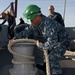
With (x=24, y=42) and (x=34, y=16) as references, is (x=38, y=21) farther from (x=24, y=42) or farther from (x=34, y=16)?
(x=24, y=42)

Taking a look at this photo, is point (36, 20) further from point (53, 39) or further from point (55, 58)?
point (55, 58)

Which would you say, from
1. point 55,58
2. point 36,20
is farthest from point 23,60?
point 36,20

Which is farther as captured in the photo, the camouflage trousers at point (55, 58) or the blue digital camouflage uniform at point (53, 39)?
the camouflage trousers at point (55, 58)

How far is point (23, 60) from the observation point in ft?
12.2

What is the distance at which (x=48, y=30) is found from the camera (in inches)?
142

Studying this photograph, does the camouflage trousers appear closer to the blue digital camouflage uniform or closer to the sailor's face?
the blue digital camouflage uniform

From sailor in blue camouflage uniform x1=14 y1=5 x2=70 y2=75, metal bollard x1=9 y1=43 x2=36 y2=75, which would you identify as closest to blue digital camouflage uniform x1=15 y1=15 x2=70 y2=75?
sailor in blue camouflage uniform x1=14 y1=5 x2=70 y2=75

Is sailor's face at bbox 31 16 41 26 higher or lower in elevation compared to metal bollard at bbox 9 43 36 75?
higher

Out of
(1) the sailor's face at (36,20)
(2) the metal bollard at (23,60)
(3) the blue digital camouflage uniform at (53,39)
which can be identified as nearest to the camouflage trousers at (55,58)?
(3) the blue digital camouflage uniform at (53,39)

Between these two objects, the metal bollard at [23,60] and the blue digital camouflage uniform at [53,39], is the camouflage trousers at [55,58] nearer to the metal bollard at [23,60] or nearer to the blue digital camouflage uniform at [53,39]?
the blue digital camouflage uniform at [53,39]

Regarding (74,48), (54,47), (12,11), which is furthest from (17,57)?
(12,11)

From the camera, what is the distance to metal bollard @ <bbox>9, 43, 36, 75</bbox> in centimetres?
366

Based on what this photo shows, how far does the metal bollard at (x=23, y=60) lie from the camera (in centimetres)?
366

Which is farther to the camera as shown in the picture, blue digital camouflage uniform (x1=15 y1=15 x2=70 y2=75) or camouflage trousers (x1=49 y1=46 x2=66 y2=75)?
camouflage trousers (x1=49 y1=46 x2=66 y2=75)
